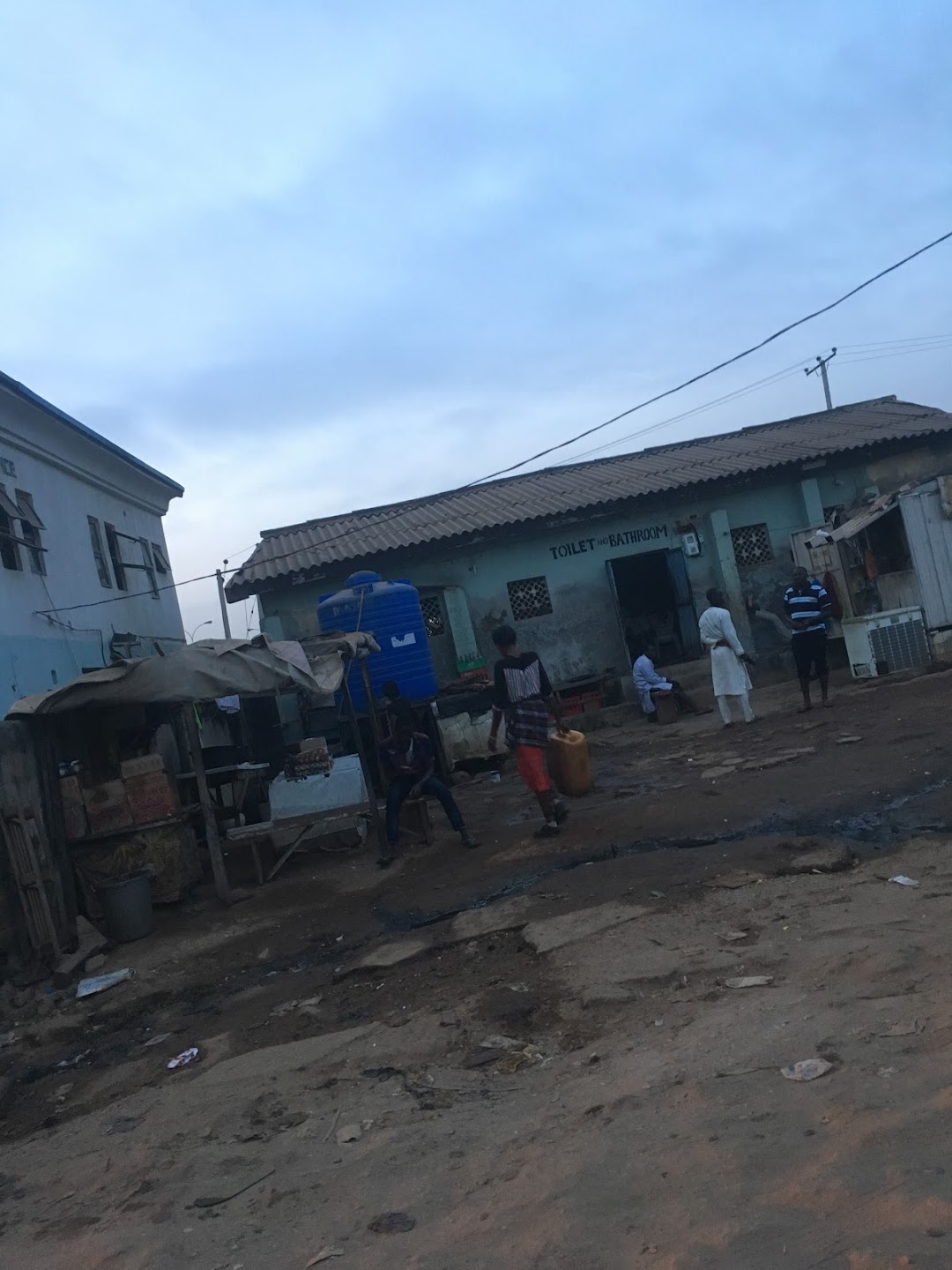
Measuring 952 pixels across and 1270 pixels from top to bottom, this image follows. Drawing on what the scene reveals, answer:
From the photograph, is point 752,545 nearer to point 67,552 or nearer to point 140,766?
point 67,552

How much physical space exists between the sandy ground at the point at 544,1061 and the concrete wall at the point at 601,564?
1006cm

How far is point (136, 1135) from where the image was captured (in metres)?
4.79

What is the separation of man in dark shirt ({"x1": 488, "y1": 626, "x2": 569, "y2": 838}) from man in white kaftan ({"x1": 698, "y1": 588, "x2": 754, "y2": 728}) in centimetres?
398

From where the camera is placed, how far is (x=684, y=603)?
1950 cm

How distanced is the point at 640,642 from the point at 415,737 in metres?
11.7

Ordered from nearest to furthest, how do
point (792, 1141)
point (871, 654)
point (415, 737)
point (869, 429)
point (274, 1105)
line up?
1. point (792, 1141)
2. point (274, 1105)
3. point (415, 737)
4. point (871, 654)
5. point (869, 429)

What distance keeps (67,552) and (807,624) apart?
32.5ft

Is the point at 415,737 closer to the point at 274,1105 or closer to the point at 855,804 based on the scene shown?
the point at 855,804

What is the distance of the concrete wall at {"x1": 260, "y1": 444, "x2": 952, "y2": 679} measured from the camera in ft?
61.9

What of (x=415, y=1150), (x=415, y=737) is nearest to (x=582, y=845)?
(x=415, y=737)

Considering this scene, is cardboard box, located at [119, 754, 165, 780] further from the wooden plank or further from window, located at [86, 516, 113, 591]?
window, located at [86, 516, 113, 591]

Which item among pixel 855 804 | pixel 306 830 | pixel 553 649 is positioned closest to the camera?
pixel 855 804

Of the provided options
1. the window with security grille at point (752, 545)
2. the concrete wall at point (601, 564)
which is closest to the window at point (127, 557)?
the concrete wall at point (601, 564)

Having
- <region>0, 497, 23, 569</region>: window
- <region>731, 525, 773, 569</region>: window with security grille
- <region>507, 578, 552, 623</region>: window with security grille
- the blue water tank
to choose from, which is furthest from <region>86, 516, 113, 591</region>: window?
<region>731, 525, 773, 569</region>: window with security grille
